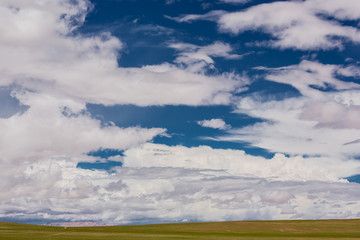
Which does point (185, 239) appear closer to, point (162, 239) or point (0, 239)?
point (162, 239)

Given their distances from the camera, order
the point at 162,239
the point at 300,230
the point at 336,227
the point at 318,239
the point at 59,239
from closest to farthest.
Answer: the point at 59,239
the point at 162,239
the point at 318,239
the point at 300,230
the point at 336,227

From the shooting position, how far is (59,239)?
102 meters

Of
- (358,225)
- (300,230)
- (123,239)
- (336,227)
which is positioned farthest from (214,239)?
(358,225)

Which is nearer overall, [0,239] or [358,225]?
[0,239]

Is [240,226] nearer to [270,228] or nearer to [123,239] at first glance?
[270,228]

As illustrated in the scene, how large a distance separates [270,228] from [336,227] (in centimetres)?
3065

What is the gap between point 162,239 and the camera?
360 ft

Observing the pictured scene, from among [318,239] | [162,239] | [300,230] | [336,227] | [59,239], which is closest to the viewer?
[59,239]

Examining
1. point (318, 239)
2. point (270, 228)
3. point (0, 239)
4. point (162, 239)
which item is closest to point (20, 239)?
point (0, 239)

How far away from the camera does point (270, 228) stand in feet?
563

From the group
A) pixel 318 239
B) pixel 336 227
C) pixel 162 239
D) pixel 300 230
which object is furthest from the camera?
pixel 336 227

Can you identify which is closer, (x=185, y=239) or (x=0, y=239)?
(x=0, y=239)

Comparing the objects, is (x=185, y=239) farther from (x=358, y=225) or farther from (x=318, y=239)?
(x=358, y=225)

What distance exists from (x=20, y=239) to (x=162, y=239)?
106 feet
